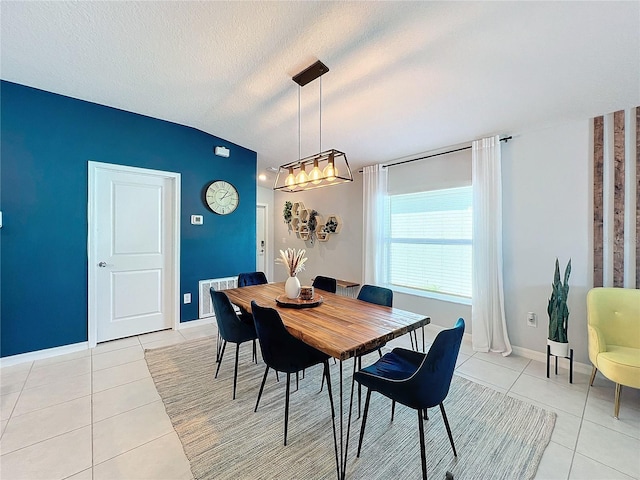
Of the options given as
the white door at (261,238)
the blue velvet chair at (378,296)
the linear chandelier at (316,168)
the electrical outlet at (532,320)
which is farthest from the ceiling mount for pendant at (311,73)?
the white door at (261,238)

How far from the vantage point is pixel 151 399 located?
212 cm

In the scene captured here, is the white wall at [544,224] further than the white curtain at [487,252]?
No

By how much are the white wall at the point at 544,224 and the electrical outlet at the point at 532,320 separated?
1.4 inches

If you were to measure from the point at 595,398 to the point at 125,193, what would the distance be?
16.6ft

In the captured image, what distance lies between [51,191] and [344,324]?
331 cm

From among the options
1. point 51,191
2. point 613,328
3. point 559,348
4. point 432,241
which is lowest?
point 559,348

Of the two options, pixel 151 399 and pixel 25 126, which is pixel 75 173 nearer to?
pixel 25 126

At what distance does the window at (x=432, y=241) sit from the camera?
3.34m

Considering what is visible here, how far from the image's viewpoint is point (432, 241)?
3.63 metres

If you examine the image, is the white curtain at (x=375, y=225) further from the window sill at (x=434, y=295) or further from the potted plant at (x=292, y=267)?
the potted plant at (x=292, y=267)

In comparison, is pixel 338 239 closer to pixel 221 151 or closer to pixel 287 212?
pixel 287 212

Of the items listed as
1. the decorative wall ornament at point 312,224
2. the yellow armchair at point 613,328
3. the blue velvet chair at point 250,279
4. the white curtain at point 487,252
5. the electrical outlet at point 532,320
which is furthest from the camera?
the decorative wall ornament at point 312,224

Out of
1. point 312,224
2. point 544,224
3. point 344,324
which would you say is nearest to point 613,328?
point 544,224

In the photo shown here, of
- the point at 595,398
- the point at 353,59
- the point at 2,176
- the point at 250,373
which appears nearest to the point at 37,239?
the point at 2,176
